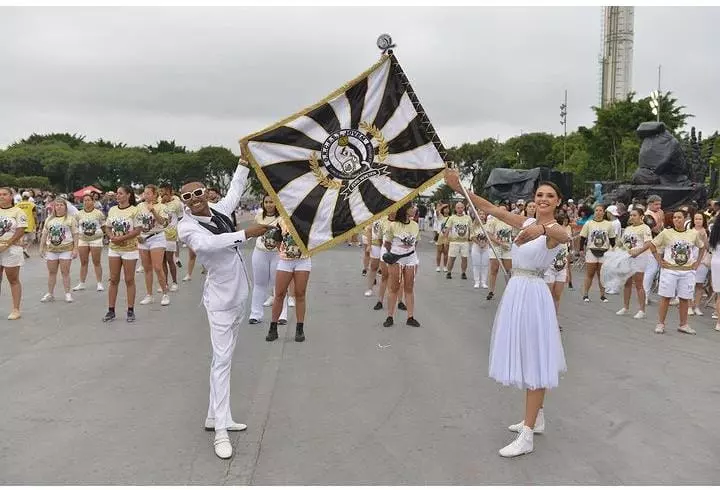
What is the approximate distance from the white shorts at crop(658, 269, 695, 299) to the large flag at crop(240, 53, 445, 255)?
17.7 ft

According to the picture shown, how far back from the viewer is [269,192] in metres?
5.06

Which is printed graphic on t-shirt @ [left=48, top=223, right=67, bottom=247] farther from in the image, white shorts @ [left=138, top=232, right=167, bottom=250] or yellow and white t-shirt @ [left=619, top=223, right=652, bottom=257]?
yellow and white t-shirt @ [left=619, top=223, right=652, bottom=257]

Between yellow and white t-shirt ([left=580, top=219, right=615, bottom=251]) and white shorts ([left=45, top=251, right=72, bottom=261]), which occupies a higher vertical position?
yellow and white t-shirt ([left=580, top=219, right=615, bottom=251])

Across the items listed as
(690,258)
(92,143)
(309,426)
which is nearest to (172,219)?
(309,426)

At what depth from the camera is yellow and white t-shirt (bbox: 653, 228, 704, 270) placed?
8711mm

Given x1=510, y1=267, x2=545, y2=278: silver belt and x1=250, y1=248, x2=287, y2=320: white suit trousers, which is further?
x1=250, y1=248, x2=287, y2=320: white suit trousers

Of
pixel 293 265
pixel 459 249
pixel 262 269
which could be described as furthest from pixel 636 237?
pixel 262 269

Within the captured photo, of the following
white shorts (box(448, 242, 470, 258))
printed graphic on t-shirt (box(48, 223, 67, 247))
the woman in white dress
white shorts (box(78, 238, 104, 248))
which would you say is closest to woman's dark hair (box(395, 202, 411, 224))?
the woman in white dress

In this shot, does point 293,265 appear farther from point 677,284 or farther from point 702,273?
point 702,273

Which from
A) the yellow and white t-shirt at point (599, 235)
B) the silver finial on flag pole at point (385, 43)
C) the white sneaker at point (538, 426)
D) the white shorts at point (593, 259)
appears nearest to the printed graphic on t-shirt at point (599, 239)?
the yellow and white t-shirt at point (599, 235)

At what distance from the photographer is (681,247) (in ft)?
28.8

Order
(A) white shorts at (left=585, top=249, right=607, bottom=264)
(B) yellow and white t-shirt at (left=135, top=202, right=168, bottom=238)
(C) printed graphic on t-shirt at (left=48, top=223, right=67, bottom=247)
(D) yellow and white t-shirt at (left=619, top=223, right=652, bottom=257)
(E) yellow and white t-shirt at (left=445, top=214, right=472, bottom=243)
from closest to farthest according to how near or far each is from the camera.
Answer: (B) yellow and white t-shirt at (left=135, top=202, right=168, bottom=238) → (D) yellow and white t-shirt at (left=619, top=223, right=652, bottom=257) → (C) printed graphic on t-shirt at (left=48, top=223, right=67, bottom=247) → (A) white shorts at (left=585, top=249, right=607, bottom=264) → (E) yellow and white t-shirt at (left=445, top=214, right=472, bottom=243)

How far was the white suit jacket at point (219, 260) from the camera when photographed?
434 cm

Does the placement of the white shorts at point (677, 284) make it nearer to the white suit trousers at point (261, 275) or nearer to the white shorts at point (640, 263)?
the white shorts at point (640, 263)
